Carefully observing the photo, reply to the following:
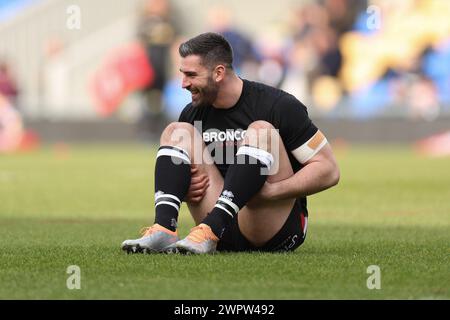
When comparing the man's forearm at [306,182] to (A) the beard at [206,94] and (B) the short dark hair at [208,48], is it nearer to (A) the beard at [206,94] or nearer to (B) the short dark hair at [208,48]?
(A) the beard at [206,94]

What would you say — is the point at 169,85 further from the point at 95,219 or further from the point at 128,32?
the point at 95,219

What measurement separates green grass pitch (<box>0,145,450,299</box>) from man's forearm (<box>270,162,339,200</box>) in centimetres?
34

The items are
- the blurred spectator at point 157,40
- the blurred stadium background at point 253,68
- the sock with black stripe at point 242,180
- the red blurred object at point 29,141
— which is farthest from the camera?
the blurred spectator at point 157,40

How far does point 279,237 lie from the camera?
20.0ft

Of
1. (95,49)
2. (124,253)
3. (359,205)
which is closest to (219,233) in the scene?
(124,253)

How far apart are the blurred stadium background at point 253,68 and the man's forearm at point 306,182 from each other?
60.5ft

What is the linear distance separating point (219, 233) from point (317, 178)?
600 millimetres

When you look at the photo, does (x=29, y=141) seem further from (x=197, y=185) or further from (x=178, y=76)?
(x=197, y=185)

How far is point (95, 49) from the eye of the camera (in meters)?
27.3

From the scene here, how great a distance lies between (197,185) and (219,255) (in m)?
0.41

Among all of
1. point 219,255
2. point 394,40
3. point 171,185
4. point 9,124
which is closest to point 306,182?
point 219,255

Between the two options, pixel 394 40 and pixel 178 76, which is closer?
pixel 394 40

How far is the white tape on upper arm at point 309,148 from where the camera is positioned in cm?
603

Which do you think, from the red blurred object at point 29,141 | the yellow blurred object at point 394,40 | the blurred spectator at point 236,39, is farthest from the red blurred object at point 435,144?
the red blurred object at point 29,141
